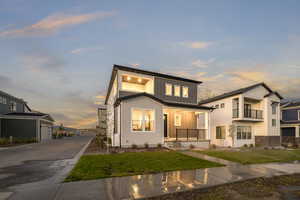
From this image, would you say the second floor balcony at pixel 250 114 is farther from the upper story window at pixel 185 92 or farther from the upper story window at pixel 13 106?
the upper story window at pixel 13 106

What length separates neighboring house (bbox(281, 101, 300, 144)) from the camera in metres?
25.9

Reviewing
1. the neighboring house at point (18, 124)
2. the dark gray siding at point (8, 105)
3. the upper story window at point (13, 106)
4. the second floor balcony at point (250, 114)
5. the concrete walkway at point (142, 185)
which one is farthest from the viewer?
the upper story window at point (13, 106)

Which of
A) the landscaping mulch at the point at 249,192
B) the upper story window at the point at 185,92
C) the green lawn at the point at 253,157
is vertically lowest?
the green lawn at the point at 253,157

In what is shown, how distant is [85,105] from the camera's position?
41.0m

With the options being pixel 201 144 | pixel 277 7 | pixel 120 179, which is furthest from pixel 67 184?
pixel 277 7

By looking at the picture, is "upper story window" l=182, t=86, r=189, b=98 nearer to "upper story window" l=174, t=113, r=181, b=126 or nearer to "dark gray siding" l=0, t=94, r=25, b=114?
"upper story window" l=174, t=113, r=181, b=126

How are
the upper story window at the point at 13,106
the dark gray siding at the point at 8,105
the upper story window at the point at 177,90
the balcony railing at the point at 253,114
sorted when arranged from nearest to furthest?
1. the upper story window at the point at 177,90
2. the balcony railing at the point at 253,114
3. the dark gray siding at the point at 8,105
4. the upper story window at the point at 13,106

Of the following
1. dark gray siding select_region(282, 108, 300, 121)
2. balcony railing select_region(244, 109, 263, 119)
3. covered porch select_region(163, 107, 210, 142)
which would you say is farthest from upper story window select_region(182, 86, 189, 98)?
dark gray siding select_region(282, 108, 300, 121)

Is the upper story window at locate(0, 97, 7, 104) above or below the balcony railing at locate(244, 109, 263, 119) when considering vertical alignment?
above

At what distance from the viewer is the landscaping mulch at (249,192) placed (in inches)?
164

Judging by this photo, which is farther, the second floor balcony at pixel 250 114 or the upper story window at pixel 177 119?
the second floor balcony at pixel 250 114

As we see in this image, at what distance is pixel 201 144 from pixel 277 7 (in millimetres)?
14976

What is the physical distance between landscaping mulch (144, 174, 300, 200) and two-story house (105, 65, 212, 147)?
960 centimetres

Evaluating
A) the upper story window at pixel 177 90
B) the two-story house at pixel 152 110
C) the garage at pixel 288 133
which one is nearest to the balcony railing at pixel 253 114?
the garage at pixel 288 133
